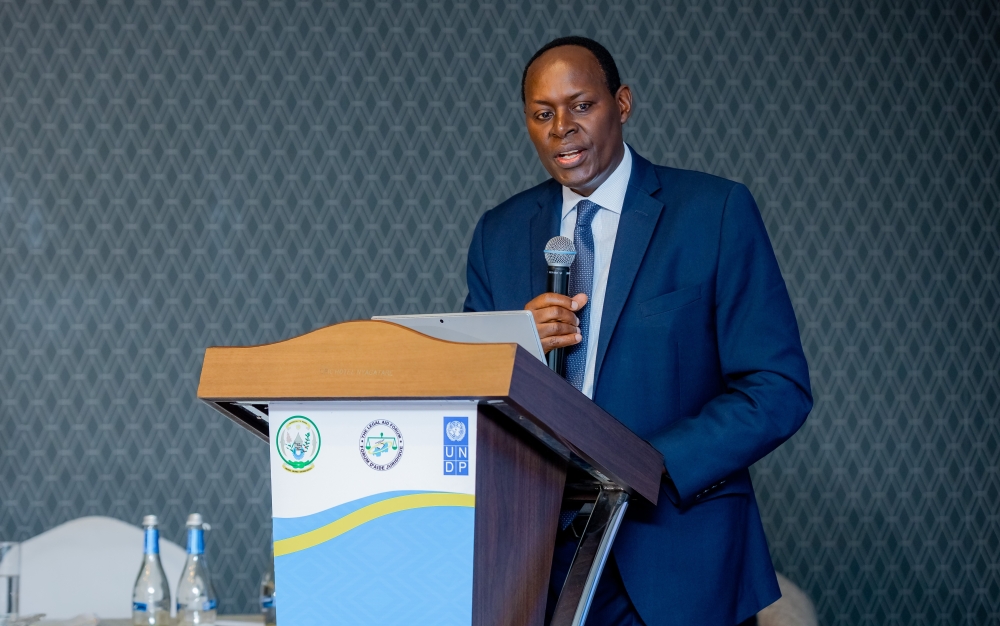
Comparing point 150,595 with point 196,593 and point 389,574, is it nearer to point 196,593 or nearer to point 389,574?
point 196,593

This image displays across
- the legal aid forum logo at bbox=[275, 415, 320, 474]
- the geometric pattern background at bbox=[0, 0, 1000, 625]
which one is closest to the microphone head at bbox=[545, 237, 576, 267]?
the legal aid forum logo at bbox=[275, 415, 320, 474]

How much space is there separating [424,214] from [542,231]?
6.98ft

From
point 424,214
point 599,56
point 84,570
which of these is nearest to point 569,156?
point 599,56

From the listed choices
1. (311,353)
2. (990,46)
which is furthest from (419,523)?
(990,46)

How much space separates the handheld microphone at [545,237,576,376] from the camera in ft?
4.54

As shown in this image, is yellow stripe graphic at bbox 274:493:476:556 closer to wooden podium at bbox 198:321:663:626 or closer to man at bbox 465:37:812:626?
wooden podium at bbox 198:321:663:626

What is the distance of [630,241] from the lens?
151cm

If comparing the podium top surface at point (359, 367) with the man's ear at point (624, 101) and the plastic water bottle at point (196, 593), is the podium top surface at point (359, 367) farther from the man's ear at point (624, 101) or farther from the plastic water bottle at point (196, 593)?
the plastic water bottle at point (196, 593)

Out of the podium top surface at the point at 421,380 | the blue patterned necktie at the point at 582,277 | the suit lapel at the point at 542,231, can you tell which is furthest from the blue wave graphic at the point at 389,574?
the suit lapel at the point at 542,231

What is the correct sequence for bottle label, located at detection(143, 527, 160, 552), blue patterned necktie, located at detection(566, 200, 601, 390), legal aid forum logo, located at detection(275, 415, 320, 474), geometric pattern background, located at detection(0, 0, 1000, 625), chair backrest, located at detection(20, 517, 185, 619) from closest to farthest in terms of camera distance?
1. legal aid forum logo, located at detection(275, 415, 320, 474)
2. blue patterned necktie, located at detection(566, 200, 601, 390)
3. bottle label, located at detection(143, 527, 160, 552)
4. chair backrest, located at detection(20, 517, 185, 619)
5. geometric pattern background, located at detection(0, 0, 1000, 625)

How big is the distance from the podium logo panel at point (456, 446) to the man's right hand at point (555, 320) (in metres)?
0.35

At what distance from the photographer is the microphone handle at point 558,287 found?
4.52 ft

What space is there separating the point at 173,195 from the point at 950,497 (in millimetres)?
3035

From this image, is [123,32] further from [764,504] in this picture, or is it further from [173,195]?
[764,504]
